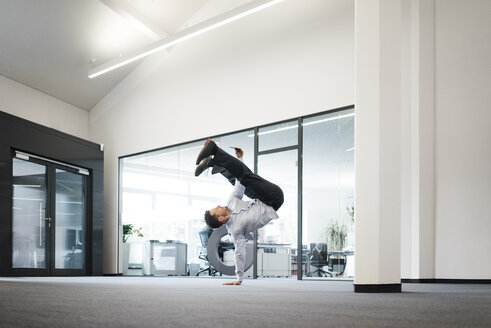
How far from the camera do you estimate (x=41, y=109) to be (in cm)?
1169

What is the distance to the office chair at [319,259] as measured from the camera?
27.7 feet

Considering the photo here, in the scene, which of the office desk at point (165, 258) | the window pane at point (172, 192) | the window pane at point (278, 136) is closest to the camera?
the window pane at point (278, 136)

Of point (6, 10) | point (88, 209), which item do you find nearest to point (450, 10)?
point (6, 10)

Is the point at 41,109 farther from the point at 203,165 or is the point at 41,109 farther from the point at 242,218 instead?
the point at 242,218

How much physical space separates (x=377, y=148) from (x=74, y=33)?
7.55 m

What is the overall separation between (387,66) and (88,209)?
28.1 feet

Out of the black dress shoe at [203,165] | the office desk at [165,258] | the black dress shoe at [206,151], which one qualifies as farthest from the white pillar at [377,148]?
the office desk at [165,258]

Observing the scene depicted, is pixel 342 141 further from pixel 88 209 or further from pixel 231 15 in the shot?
pixel 88 209

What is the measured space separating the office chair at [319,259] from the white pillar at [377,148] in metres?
3.98

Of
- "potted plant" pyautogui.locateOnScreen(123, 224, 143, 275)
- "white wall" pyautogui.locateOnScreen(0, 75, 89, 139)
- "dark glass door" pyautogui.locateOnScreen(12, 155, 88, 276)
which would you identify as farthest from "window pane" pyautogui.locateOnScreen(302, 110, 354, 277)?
"white wall" pyautogui.locateOnScreen(0, 75, 89, 139)

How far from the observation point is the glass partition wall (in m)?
8.41

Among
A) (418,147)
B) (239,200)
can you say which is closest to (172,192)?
(239,200)

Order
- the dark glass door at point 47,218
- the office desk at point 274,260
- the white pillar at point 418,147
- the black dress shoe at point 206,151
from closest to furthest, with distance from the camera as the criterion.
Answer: the black dress shoe at point 206,151
the white pillar at point 418,147
the office desk at point 274,260
the dark glass door at point 47,218

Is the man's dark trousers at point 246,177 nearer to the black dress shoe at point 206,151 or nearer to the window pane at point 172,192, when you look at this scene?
the black dress shoe at point 206,151
